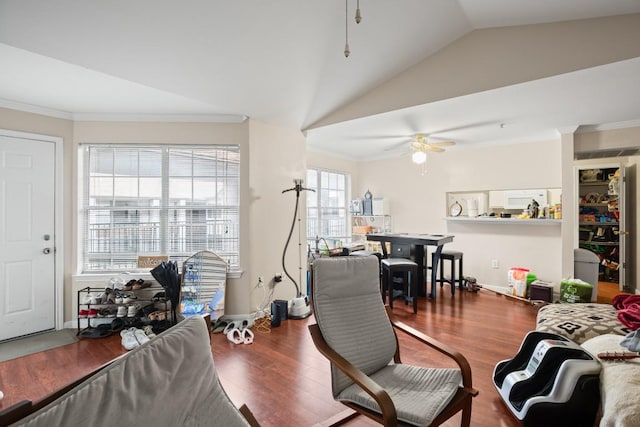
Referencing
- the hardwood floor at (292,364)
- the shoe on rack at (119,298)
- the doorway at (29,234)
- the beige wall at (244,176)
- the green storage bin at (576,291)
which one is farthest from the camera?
the green storage bin at (576,291)

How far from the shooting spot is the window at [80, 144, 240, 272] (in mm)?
3645

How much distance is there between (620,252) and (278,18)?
6389mm

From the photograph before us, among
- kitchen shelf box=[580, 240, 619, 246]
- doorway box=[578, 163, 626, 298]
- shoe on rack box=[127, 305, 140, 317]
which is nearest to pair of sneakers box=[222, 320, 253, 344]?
shoe on rack box=[127, 305, 140, 317]

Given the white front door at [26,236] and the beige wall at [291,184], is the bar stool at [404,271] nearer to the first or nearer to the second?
the beige wall at [291,184]

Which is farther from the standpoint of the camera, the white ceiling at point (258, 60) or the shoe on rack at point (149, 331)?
the shoe on rack at point (149, 331)

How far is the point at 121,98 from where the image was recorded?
316 cm

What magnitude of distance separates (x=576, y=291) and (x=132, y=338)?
500 cm

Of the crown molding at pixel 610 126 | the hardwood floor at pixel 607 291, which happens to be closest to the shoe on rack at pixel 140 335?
the crown molding at pixel 610 126

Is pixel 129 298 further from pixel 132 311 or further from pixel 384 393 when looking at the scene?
pixel 384 393

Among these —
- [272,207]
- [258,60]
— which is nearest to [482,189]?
[272,207]

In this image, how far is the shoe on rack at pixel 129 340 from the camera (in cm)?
296

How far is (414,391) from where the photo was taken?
1615mm

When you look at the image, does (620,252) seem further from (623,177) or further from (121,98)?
(121,98)

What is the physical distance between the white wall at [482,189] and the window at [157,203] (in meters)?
3.48
